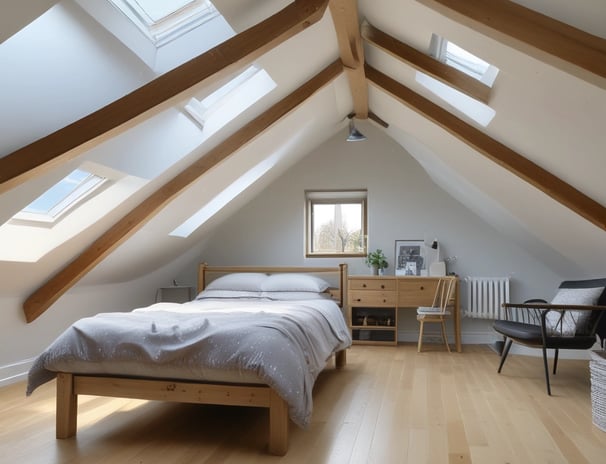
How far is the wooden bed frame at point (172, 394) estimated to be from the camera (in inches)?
100

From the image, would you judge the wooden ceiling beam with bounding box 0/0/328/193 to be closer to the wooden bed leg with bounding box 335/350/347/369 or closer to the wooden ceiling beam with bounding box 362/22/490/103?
the wooden ceiling beam with bounding box 362/22/490/103

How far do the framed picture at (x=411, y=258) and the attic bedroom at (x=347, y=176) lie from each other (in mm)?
62

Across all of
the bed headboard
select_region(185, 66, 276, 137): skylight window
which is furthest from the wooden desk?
select_region(185, 66, 276, 137): skylight window

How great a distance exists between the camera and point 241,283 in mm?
5457

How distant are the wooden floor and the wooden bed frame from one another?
103 millimetres

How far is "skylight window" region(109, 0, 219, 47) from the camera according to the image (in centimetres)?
254

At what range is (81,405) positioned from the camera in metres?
3.43

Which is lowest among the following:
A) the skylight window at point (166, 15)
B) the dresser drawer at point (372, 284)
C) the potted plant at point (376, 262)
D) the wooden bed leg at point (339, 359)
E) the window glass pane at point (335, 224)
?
the wooden bed leg at point (339, 359)

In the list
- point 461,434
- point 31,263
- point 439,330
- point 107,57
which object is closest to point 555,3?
point 107,57

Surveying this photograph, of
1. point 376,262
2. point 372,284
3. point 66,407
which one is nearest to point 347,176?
point 376,262

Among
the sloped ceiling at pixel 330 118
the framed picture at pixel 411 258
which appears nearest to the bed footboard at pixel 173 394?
the sloped ceiling at pixel 330 118

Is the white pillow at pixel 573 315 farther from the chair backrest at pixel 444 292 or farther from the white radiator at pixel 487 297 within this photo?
the white radiator at pixel 487 297

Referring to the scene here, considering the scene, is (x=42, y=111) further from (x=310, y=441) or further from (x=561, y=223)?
(x=561, y=223)

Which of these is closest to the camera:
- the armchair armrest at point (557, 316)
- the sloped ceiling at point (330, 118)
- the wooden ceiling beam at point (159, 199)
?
the sloped ceiling at point (330, 118)
